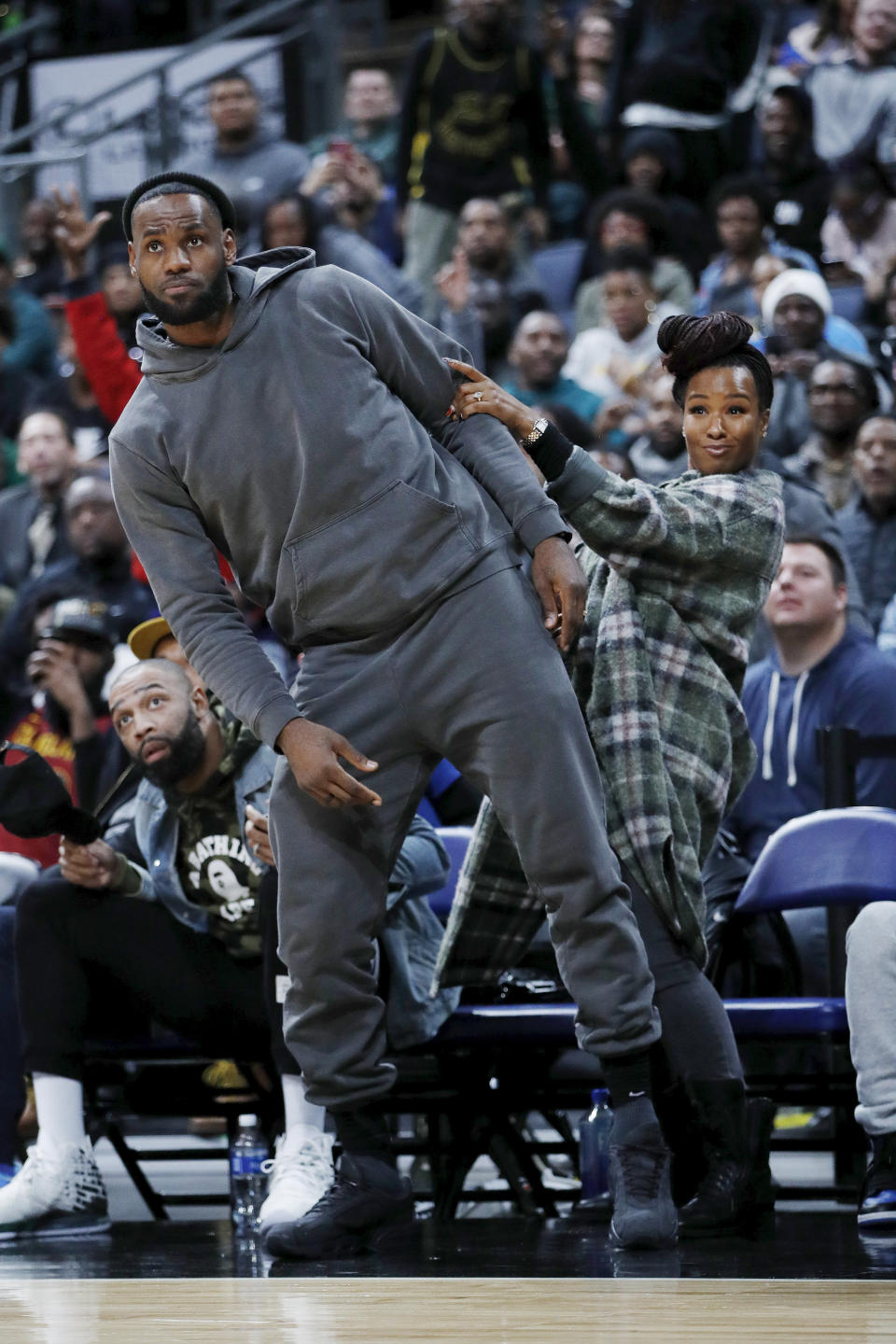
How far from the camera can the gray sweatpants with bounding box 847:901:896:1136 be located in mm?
3301

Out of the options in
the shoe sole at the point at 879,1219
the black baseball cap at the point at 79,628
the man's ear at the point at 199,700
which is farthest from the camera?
the black baseball cap at the point at 79,628

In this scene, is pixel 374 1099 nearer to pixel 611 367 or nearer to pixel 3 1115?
pixel 3 1115

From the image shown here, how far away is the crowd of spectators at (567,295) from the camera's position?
4719mm

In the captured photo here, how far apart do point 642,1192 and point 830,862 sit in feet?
3.04

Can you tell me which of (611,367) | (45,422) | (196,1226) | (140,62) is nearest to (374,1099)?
(196,1226)

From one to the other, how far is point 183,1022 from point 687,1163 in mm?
1074

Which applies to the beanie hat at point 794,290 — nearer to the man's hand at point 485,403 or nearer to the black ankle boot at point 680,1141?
the man's hand at point 485,403

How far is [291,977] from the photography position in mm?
3180

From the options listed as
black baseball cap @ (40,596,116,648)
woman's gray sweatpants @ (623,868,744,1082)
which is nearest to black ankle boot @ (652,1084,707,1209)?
woman's gray sweatpants @ (623,868,744,1082)

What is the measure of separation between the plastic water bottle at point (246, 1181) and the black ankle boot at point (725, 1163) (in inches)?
37.3

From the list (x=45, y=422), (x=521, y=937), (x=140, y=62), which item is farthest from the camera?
(x=140, y=62)

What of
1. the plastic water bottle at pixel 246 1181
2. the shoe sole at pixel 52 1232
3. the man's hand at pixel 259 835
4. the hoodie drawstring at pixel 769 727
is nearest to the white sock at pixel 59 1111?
the shoe sole at pixel 52 1232

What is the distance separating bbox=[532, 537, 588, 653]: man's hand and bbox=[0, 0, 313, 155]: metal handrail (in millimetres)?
7827

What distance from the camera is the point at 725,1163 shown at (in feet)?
10.9
